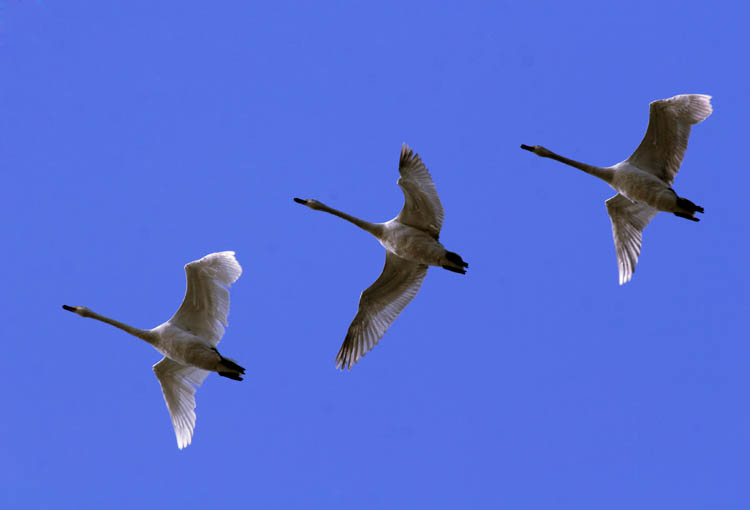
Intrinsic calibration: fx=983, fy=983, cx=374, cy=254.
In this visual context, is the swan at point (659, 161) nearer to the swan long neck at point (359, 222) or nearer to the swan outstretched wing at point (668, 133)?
the swan outstretched wing at point (668, 133)

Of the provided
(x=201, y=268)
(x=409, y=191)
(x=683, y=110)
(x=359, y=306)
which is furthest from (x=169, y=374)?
(x=683, y=110)

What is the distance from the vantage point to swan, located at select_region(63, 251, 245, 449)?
21.9 metres

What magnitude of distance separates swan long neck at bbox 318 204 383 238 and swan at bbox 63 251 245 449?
330 cm

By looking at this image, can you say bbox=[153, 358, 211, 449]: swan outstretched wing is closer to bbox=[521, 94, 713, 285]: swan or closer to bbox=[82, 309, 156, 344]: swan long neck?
bbox=[82, 309, 156, 344]: swan long neck

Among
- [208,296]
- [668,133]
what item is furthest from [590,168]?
[208,296]

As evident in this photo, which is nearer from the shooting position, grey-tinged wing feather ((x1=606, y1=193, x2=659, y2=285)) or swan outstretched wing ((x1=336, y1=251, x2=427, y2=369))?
swan outstretched wing ((x1=336, y1=251, x2=427, y2=369))

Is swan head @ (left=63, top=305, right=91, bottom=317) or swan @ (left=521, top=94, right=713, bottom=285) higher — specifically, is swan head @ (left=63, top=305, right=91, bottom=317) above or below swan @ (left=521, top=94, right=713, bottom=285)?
below

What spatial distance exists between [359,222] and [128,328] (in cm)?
597

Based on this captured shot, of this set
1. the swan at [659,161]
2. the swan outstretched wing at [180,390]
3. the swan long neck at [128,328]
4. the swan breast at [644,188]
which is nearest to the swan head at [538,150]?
the swan at [659,161]

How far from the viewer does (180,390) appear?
23.4m

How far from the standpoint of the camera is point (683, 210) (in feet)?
78.5

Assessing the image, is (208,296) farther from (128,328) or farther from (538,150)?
(538,150)

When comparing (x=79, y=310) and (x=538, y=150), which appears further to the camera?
(x=538, y=150)

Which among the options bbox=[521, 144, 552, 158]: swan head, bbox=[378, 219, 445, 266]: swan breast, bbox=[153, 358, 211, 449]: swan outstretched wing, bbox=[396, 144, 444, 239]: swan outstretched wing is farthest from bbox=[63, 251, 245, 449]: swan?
bbox=[521, 144, 552, 158]: swan head
